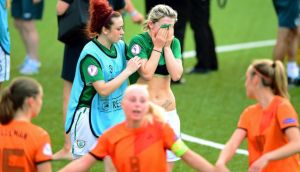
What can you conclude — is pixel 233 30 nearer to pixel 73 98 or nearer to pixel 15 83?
pixel 73 98

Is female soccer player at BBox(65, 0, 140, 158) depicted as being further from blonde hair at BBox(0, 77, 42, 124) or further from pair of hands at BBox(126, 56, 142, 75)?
blonde hair at BBox(0, 77, 42, 124)

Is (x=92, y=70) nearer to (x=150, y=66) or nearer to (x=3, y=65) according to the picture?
(x=150, y=66)

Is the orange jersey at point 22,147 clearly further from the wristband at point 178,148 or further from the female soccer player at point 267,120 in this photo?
the female soccer player at point 267,120

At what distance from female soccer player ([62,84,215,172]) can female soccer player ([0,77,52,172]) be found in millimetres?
236

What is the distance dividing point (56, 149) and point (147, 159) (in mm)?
4184

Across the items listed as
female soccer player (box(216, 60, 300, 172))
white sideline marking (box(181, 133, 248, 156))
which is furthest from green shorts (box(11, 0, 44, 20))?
female soccer player (box(216, 60, 300, 172))

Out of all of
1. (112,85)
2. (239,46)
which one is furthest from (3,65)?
(239,46)

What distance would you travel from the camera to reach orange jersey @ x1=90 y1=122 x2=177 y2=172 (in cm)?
669

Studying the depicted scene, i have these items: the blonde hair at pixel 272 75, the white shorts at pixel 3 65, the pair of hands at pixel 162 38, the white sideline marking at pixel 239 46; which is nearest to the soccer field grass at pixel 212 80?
the white sideline marking at pixel 239 46

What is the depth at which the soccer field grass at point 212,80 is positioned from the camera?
38.2ft

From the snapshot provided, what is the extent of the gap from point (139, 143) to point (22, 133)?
0.87 metres

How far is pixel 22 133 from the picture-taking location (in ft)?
21.7

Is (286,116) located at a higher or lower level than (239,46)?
higher

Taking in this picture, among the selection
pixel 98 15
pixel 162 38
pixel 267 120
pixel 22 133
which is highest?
pixel 98 15
